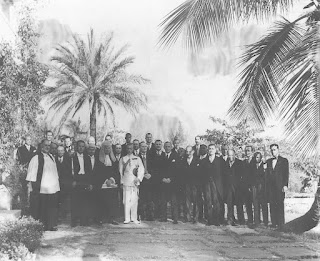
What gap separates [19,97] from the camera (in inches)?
514

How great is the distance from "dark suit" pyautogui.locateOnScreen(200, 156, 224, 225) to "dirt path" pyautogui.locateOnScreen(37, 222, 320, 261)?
0.49m

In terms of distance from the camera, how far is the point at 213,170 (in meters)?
9.66

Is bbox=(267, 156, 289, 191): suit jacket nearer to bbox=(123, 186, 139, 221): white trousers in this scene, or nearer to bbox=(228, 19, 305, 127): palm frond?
bbox=(228, 19, 305, 127): palm frond

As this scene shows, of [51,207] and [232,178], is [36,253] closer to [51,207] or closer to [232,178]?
[51,207]

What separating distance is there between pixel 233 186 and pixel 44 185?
11.5 ft

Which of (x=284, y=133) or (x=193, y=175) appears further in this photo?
(x=193, y=175)

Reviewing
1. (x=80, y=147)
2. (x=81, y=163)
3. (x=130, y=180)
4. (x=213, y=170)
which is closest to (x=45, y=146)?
(x=80, y=147)

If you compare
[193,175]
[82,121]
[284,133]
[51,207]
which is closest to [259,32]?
[284,133]

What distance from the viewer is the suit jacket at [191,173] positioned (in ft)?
32.0

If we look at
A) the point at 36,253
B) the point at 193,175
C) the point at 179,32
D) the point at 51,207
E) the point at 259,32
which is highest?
the point at 259,32

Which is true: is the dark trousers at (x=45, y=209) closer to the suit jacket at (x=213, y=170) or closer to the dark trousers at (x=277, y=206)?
the suit jacket at (x=213, y=170)

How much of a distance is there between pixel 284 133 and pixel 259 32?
2562 millimetres

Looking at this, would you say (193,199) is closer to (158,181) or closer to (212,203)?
(212,203)

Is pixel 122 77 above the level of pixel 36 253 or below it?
above
